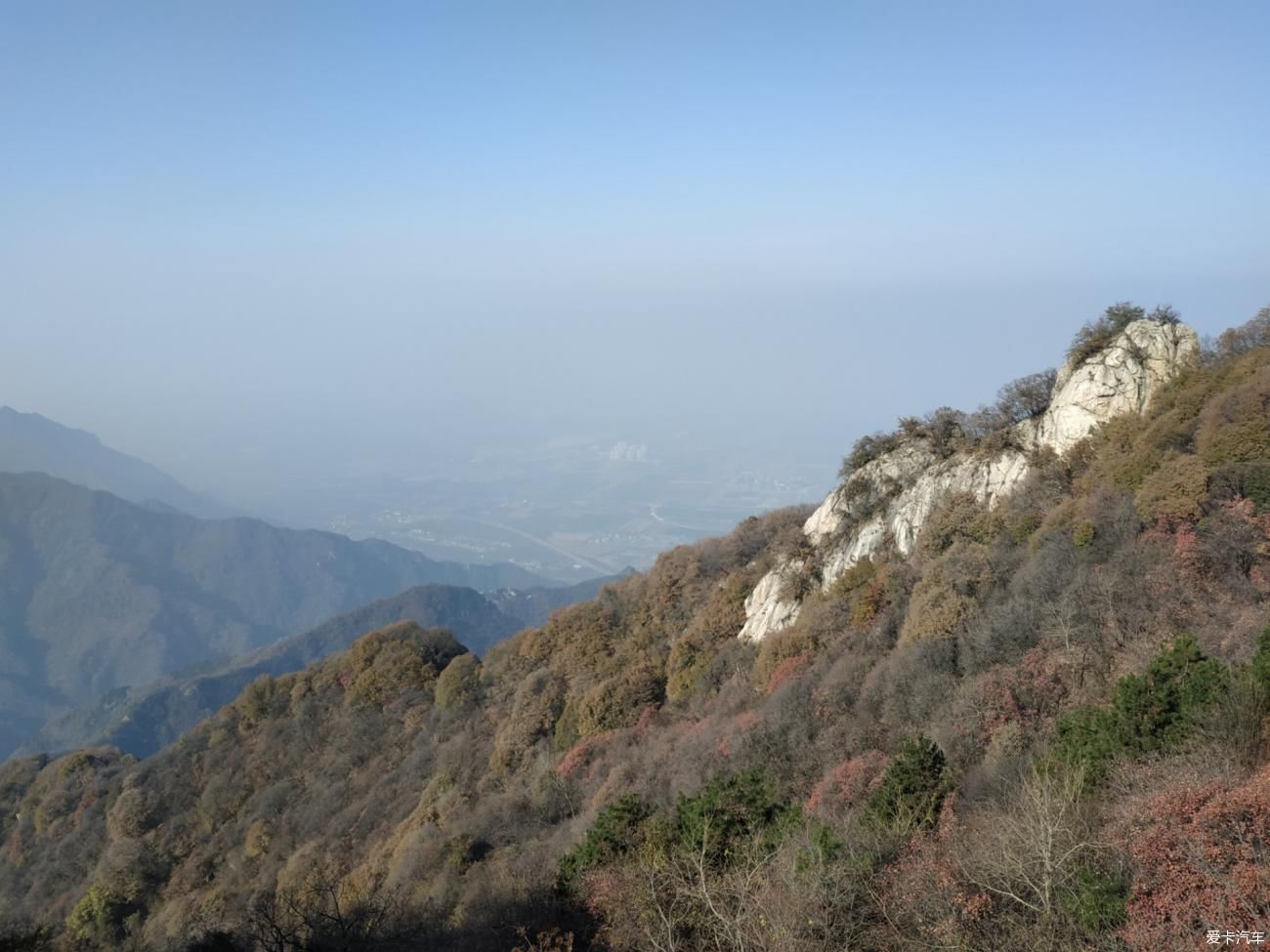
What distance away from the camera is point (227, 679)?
96375 mm

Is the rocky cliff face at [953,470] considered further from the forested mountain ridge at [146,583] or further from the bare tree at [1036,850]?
the forested mountain ridge at [146,583]

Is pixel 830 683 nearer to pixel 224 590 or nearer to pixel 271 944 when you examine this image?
pixel 271 944

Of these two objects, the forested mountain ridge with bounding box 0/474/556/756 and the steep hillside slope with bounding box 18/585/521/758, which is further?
the forested mountain ridge with bounding box 0/474/556/756

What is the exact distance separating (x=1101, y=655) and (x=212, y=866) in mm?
34158

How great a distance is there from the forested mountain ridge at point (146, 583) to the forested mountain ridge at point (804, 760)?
4657 inches

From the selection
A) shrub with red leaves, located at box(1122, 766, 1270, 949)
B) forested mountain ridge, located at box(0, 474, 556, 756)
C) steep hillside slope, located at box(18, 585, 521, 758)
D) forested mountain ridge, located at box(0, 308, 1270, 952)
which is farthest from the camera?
forested mountain ridge, located at box(0, 474, 556, 756)

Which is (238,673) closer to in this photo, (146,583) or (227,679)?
(227,679)

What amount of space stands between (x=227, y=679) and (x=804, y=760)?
96476 mm

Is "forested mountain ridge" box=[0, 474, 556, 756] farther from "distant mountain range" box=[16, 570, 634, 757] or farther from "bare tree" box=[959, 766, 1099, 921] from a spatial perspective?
"bare tree" box=[959, 766, 1099, 921]

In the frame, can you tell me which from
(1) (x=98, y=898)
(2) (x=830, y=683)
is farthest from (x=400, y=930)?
(1) (x=98, y=898)

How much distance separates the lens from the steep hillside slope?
8725 centimetres

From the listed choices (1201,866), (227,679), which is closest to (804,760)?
(1201,866)

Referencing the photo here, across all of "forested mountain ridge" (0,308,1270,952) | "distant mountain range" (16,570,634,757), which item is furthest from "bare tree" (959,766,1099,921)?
"distant mountain range" (16,570,634,757)

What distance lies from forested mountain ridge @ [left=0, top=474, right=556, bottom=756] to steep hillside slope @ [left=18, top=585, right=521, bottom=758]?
3719 centimetres
